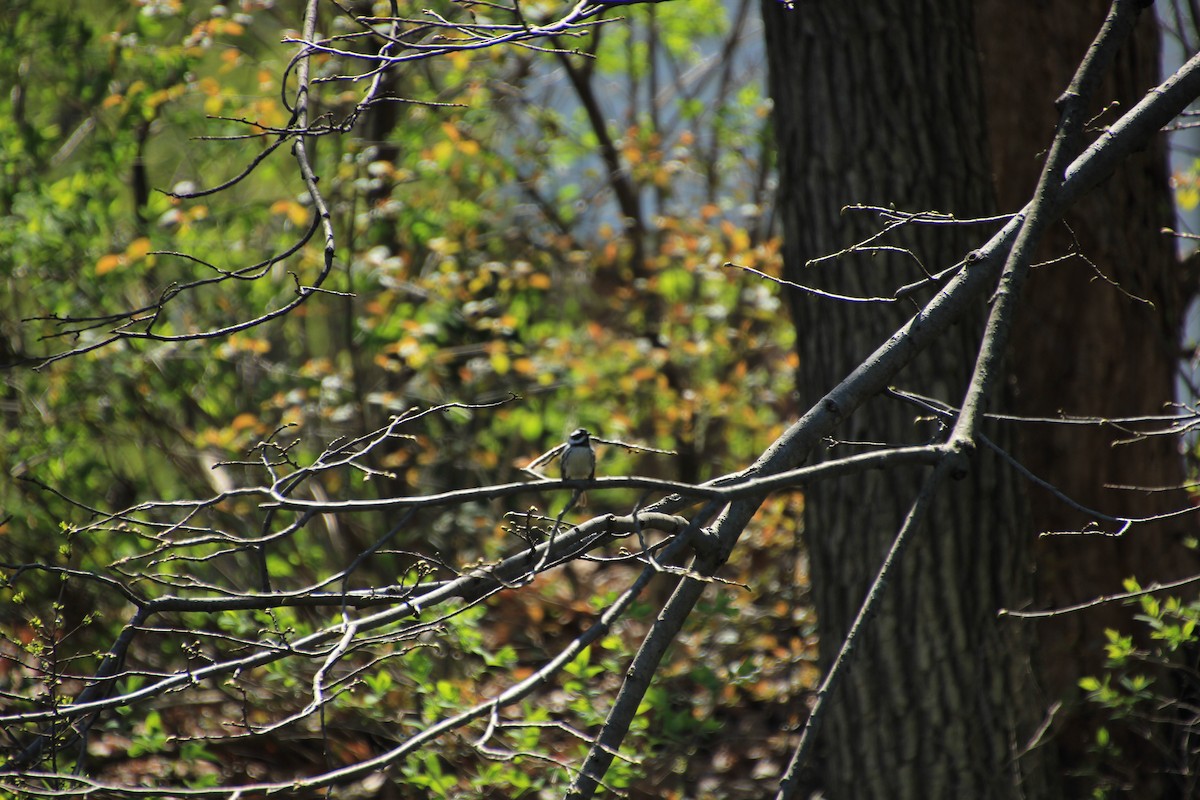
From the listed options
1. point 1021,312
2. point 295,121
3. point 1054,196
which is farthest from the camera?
point 1021,312

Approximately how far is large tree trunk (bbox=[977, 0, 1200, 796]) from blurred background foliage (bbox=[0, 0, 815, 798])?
136cm

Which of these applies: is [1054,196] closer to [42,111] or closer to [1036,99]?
[1036,99]

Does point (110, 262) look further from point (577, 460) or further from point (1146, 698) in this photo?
point (1146, 698)

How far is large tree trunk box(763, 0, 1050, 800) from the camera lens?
144 inches

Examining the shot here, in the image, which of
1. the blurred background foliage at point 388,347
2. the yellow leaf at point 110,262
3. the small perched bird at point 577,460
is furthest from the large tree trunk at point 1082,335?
the yellow leaf at point 110,262

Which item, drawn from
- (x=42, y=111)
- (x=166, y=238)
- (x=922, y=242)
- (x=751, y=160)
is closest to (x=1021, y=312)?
(x=922, y=242)

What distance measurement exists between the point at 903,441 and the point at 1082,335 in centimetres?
124

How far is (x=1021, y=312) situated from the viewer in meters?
4.32

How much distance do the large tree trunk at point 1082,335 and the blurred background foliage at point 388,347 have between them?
1.36 metres

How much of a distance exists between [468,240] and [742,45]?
317 cm

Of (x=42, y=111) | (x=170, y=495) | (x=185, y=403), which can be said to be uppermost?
(x=42, y=111)

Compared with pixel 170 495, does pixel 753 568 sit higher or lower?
lower

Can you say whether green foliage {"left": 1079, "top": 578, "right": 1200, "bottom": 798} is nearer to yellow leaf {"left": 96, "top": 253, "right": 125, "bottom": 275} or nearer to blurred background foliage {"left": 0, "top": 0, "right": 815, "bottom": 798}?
blurred background foliage {"left": 0, "top": 0, "right": 815, "bottom": 798}

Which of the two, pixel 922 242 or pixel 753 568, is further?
pixel 753 568
